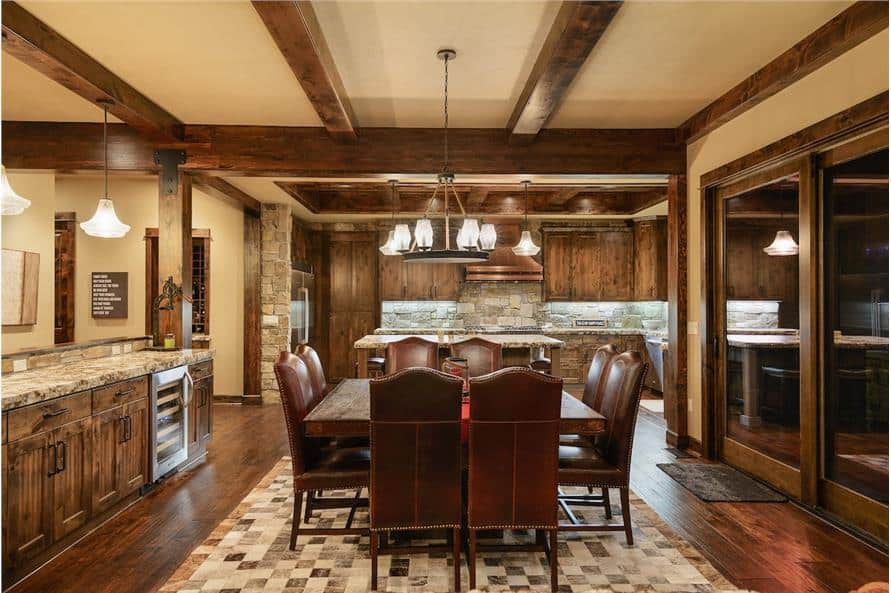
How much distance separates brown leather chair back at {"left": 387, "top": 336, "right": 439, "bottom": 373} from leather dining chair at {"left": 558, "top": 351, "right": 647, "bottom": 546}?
4.80ft

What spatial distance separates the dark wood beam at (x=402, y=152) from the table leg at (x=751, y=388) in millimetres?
1743

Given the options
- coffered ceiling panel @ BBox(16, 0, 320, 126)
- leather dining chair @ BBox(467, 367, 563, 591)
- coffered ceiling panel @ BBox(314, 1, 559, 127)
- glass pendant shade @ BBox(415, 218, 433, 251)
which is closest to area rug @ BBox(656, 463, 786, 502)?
leather dining chair @ BBox(467, 367, 563, 591)

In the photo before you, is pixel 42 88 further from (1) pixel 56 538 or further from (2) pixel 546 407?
(2) pixel 546 407

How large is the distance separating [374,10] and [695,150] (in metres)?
3.18

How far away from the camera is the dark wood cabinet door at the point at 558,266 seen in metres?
8.44

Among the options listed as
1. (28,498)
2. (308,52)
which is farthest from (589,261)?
(28,498)

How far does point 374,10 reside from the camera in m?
2.79

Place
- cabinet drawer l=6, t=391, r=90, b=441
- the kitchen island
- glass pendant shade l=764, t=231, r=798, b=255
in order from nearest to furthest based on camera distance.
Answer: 1. cabinet drawer l=6, t=391, r=90, b=441
2. glass pendant shade l=764, t=231, r=798, b=255
3. the kitchen island

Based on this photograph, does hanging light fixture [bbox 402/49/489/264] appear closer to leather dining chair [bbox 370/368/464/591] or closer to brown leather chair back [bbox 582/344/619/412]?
brown leather chair back [bbox 582/344/619/412]

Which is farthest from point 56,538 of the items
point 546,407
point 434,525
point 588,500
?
point 588,500

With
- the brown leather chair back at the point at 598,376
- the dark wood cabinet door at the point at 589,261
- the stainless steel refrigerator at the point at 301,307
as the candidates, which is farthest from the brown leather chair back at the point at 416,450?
the dark wood cabinet door at the point at 589,261

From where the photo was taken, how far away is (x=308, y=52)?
293 centimetres

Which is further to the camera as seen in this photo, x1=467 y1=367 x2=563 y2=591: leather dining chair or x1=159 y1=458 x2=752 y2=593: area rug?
x1=159 y1=458 x2=752 y2=593: area rug

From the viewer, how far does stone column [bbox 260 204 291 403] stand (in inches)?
270
